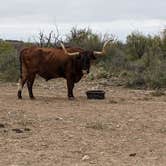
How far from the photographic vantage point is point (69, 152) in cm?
1022

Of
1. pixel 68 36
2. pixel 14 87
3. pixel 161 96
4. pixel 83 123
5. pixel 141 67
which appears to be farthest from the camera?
pixel 68 36

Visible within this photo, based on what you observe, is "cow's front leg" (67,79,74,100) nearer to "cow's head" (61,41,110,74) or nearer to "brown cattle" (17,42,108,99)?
"brown cattle" (17,42,108,99)

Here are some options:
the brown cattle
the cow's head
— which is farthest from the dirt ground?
the cow's head

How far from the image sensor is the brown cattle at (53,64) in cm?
1848

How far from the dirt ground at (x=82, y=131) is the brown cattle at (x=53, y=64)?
65 centimetres

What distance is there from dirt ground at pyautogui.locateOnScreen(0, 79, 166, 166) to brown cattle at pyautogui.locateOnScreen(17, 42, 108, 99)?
2.15 ft

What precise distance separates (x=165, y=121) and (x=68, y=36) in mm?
22894

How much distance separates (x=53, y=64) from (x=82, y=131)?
6.66 meters

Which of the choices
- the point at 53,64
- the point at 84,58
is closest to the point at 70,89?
the point at 53,64

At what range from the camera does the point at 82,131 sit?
40.1 ft

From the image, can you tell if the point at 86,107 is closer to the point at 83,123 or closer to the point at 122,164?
the point at 83,123

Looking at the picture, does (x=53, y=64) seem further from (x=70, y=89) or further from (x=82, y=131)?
(x=82, y=131)

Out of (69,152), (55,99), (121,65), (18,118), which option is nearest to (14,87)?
(55,99)

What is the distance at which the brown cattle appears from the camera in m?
18.5
